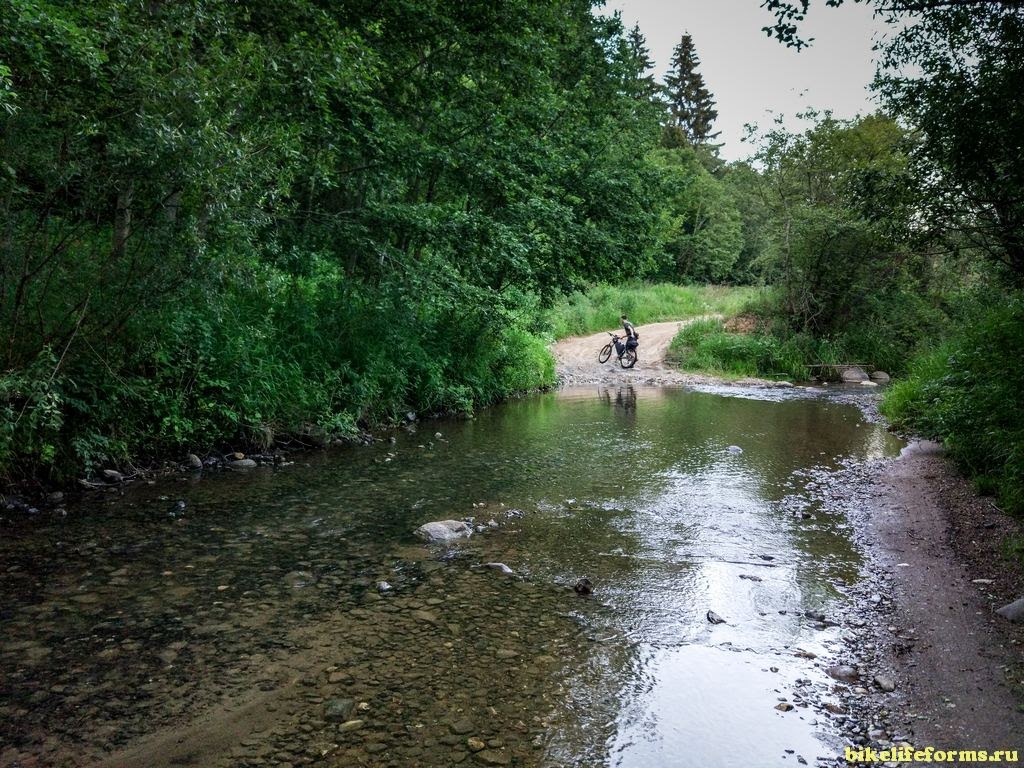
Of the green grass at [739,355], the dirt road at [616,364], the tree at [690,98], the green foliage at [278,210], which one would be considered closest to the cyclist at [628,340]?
the dirt road at [616,364]

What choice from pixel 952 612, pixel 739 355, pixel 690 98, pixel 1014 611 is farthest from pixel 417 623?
pixel 690 98

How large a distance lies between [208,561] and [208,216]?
3.87m

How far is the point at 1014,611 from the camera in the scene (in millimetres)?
4824

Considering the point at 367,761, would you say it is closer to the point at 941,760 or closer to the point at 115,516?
the point at 941,760

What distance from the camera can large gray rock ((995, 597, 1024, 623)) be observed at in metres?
4.76

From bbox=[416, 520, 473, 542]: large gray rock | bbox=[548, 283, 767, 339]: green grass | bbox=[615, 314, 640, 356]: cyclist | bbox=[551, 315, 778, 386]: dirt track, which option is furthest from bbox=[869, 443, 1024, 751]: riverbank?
bbox=[548, 283, 767, 339]: green grass

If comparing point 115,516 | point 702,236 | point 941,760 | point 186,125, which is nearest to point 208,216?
point 186,125

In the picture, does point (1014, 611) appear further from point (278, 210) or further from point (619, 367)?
point (619, 367)

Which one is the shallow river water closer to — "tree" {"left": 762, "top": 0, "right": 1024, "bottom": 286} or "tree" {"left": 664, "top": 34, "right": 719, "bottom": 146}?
"tree" {"left": 762, "top": 0, "right": 1024, "bottom": 286}

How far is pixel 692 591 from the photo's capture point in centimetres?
569

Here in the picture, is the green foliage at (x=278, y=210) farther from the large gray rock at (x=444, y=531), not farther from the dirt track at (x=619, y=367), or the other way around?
the dirt track at (x=619, y=367)

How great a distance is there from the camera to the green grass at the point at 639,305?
106 feet

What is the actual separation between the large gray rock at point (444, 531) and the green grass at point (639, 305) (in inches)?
847

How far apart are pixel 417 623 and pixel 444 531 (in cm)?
203
